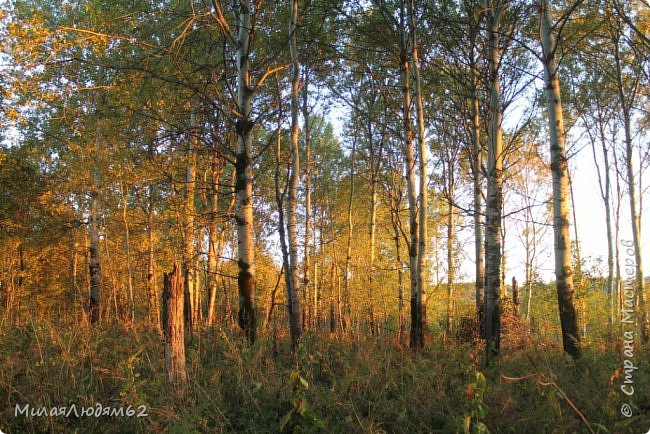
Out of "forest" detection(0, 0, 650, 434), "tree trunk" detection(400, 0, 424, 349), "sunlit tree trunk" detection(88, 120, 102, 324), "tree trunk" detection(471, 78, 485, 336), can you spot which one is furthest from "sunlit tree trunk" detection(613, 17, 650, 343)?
"sunlit tree trunk" detection(88, 120, 102, 324)

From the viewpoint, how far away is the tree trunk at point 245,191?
614cm

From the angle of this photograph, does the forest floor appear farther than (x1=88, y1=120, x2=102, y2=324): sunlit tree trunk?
No

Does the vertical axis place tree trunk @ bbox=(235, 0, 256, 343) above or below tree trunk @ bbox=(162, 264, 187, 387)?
above

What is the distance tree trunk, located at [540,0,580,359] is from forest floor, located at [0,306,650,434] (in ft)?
1.32

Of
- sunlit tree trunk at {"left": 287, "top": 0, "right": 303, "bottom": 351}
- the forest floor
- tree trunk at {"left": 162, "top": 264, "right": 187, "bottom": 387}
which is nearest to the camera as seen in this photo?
the forest floor

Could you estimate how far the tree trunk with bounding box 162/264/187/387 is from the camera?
3859 mm

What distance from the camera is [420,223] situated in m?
7.50

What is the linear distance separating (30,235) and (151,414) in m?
20.6

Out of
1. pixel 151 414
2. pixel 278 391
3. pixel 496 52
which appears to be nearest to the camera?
pixel 151 414

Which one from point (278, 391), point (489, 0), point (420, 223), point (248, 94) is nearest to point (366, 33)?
point (489, 0)

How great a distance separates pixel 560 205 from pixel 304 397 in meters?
4.13

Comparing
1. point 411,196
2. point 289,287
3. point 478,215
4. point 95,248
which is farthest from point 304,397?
point 95,248

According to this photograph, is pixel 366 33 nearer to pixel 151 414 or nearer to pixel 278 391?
pixel 278 391

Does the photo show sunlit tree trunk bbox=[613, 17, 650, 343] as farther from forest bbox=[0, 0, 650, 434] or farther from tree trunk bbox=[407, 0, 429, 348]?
tree trunk bbox=[407, 0, 429, 348]
